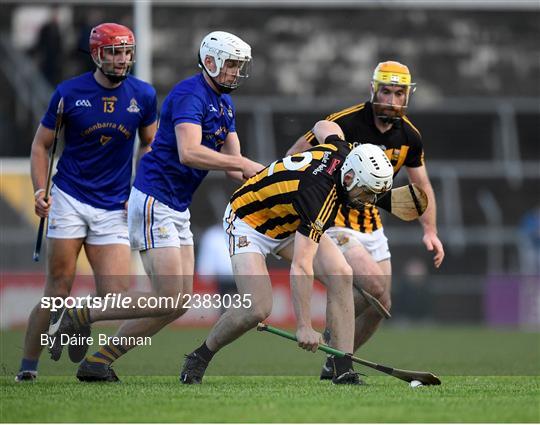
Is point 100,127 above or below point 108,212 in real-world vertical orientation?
above

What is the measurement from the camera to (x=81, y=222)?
28.0 feet

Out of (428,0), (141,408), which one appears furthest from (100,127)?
(428,0)

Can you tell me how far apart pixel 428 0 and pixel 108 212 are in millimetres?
16497

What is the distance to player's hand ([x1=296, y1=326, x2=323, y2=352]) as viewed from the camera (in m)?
7.59

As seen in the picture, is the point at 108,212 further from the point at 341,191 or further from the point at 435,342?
the point at 435,342

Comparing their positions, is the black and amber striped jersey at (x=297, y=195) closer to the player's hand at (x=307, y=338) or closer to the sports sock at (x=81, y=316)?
the player's hand at (x=307, y=338)

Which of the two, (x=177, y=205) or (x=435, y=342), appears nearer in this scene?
(x=177, y=205)

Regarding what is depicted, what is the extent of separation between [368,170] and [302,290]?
0.76 meters

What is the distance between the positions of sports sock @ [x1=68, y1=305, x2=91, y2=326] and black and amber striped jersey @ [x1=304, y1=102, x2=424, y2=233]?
185cm

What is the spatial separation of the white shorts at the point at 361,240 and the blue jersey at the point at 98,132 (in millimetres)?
1432

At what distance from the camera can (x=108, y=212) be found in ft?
28.2

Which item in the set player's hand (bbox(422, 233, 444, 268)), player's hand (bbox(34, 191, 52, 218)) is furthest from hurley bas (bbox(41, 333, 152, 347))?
player's hand (bbox(422, 233, 444, 268))

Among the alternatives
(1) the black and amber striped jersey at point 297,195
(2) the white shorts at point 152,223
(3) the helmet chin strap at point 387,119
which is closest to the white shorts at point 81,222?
(2) the white shorts at point 152,223

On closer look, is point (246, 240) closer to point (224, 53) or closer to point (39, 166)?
point (224, 53)
